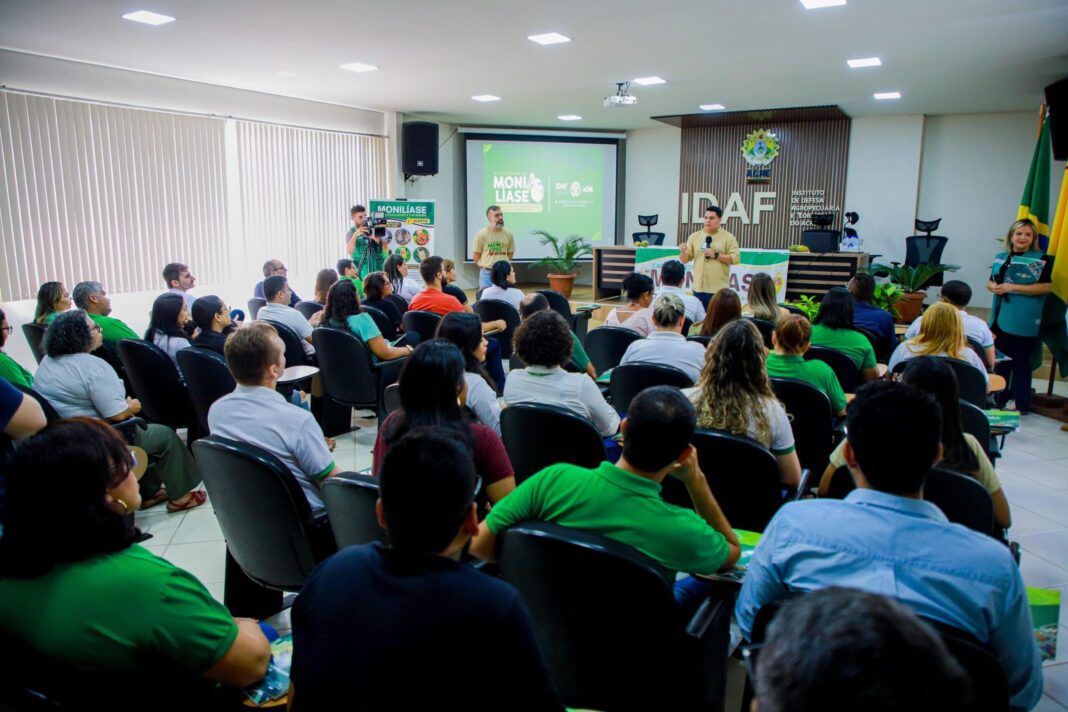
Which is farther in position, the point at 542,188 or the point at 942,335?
the point at 542,188

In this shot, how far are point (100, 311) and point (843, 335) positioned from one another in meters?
4.67

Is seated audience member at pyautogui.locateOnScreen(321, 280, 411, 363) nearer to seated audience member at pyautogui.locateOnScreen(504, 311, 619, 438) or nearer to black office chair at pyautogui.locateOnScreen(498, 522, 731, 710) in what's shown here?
seated audience member at pyautogui.locateOnScreen(504, 311, 619, 438)

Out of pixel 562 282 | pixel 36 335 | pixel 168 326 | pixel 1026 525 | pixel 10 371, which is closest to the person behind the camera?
pixel 10 371

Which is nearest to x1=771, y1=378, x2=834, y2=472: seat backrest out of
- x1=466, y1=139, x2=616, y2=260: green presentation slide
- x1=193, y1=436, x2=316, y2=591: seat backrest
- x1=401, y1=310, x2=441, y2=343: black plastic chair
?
x1=193, y1=436, x2=316, y2=591: seat backrest

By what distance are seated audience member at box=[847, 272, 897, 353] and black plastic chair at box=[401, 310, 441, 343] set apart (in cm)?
304

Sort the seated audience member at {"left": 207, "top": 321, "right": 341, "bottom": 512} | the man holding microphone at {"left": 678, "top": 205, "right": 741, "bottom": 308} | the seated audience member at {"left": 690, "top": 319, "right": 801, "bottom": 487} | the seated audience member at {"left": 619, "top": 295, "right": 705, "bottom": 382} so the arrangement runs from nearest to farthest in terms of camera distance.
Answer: the seated audience member at {"left": 207, "top": 321, "right": 341, "bottom": 512}, the seated audience member at {"left": 690, "top": 319, "right": 801, "bottom": 487}, the seated audience member at {"left": 619, "top": 295, "right": 705, "bottom": 382}, the man holding microphone at {"left": 678, "top": 205, "right": 741, "bottom": 308}

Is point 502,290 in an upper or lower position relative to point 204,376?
upper

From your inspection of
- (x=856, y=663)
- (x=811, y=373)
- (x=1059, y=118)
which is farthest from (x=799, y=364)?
(x=1059, y=118)

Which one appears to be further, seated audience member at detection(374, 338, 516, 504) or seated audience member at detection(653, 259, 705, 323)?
seated audience member at detection(653, 259, 705, 323)

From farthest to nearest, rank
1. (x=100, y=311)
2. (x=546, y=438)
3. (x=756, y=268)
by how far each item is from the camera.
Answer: (x=756, y=268)
(x=100, y=311)
(x=546, y=438)

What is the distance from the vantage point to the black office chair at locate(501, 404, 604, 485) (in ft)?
8.86

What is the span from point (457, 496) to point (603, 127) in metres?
12.4

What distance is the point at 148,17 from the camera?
5324 millimetres

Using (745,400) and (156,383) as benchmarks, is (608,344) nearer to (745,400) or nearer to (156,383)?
(745,400)
